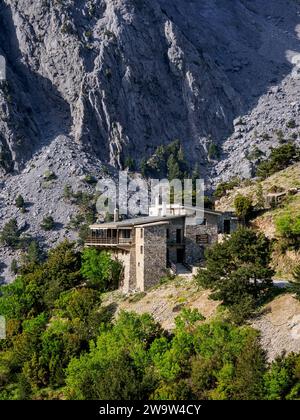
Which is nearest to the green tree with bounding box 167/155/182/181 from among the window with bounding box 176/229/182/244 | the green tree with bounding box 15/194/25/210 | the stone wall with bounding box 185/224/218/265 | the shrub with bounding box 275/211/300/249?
the green tree with bounding box 15/194/25/210

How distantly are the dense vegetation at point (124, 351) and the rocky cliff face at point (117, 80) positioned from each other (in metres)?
78.2

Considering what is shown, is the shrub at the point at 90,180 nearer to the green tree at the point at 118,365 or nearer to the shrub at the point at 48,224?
the shrub at the point at 48,224

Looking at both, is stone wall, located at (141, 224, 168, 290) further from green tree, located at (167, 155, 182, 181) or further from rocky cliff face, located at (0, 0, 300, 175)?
rocky cliff face, located at (0, 0, 300, 175)

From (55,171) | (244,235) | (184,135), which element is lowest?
(244,235)

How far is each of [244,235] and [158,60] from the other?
360ft

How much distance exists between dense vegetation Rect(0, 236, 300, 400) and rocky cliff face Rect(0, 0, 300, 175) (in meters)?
78.2

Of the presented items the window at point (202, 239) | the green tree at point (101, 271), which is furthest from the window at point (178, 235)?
the green tree at point (101, 271)

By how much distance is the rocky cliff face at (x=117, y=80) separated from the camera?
138875 mm

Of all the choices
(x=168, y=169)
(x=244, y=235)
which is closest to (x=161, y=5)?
(x=168, y=169)

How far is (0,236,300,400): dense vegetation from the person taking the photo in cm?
3959

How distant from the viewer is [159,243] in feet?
184

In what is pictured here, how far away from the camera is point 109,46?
14712 cm
